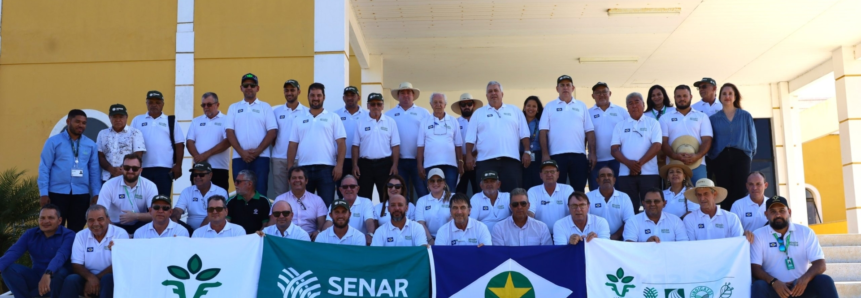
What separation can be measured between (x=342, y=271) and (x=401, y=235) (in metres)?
0.95

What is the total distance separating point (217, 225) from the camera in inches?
305

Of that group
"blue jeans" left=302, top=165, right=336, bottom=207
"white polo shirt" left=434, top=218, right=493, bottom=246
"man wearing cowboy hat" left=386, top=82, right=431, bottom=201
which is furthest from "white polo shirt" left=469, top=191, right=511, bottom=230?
"blue jeans" left=302, top=165, right=336, bottom=207

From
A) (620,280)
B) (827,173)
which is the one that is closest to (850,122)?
(620,280)

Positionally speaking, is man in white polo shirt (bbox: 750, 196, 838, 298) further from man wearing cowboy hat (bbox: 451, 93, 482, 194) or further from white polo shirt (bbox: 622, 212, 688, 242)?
man wearing cowboy hat (bbox: 451, 93, 482, 194)

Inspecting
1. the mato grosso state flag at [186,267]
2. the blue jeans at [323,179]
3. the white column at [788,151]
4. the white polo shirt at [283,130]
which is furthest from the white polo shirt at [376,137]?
the white column at [788,151]

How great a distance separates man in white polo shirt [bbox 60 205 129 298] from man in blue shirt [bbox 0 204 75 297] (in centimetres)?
15

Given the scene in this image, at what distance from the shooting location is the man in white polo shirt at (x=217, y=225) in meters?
7.64

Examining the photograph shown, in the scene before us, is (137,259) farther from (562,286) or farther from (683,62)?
(683,62)

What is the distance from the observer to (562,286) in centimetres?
697

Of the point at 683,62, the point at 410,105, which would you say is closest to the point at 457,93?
the point at 683,62

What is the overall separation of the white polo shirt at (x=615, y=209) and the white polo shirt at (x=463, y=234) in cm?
134

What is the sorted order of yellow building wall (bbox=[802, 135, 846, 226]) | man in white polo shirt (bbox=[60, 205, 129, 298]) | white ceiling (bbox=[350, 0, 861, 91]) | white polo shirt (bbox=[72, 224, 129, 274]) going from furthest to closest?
1. yellow building wall (bbox=[802, 135, 846, 226])
2. white ceiling (bbox=[350, 0, 861, 91])
3. white polo shirt (bbox=[72, 224, 129, 274])
4. man in white polo shirt (bbox=[60, 205, 129, 298])

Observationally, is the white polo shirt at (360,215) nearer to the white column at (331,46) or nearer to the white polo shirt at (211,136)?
the white polo shirt at (211,136)

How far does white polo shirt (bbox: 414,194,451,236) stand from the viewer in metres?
8.30
